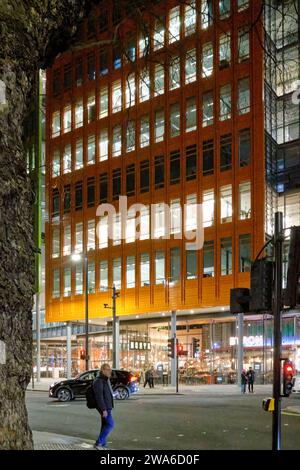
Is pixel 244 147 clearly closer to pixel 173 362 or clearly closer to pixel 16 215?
pixel 173 362

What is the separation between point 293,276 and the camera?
7.48 m

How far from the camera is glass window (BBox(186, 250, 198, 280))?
42000 millimetres

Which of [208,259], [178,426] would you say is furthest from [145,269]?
[178,426]

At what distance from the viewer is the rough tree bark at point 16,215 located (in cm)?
393

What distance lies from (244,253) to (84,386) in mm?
16140

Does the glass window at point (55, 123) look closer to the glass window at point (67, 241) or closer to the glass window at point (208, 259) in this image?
the glass window at point (67, 241)

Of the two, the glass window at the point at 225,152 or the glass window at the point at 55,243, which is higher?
the glass window at the point at 225,152

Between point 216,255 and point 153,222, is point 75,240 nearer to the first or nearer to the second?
point 153,222

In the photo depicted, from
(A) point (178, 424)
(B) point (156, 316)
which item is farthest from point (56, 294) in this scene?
(A) point (178, 424)

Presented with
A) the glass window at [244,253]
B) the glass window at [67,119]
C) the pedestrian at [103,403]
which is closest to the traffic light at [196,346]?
the glass window at [244,253]

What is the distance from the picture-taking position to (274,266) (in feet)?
25.8

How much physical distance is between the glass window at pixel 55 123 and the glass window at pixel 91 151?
4.60 meters

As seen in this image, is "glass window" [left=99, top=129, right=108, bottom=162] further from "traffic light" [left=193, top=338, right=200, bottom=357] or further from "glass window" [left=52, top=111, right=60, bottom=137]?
"traffic light" [left=193, top=338, right=200, bottom=357]

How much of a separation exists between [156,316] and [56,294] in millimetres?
9818
